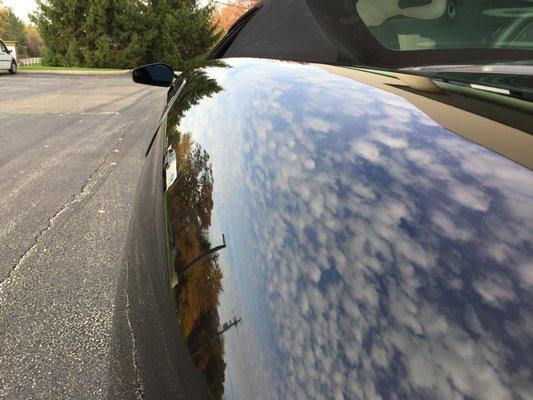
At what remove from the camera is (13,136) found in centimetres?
708

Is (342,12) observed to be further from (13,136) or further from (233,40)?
(13,136)

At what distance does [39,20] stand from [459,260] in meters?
35.5

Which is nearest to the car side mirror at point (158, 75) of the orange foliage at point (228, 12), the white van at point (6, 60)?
the white van at point (6, 60)

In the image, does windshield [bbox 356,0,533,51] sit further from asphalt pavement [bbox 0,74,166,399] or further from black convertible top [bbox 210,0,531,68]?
asphalt pavement [bbox 0,74,166,399]

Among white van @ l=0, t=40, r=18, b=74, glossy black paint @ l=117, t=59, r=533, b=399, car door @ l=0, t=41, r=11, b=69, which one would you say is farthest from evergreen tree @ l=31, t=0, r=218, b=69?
glossy black paint @ l=117, t=59, r=533, b=399

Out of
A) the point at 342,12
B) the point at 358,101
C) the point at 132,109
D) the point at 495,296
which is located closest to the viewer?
the point at 495,296

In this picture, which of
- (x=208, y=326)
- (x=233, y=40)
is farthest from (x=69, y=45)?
(x=208, y=326)

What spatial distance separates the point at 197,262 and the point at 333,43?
1138 millimetres

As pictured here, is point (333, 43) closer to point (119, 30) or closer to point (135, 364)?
point (135, 364)

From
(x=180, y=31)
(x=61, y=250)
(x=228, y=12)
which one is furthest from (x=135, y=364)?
(x=228, y=12)

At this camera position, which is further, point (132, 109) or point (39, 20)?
point (39, 20)

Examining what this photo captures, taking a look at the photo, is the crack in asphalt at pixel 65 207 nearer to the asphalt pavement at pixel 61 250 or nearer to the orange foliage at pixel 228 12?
the asphalt pavement at pixel 61 250

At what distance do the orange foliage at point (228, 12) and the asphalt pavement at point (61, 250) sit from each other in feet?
107

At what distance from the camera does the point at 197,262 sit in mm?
922
